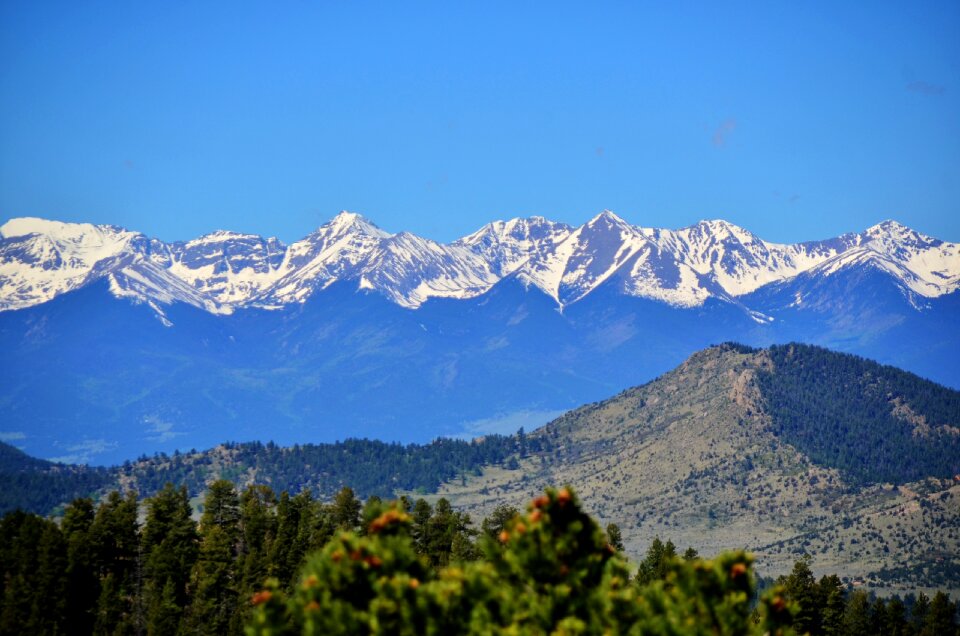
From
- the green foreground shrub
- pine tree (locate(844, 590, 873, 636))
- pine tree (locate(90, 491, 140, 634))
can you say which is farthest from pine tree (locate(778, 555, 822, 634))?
the green foreground shrub

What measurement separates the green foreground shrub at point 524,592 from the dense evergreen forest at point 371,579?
53mm

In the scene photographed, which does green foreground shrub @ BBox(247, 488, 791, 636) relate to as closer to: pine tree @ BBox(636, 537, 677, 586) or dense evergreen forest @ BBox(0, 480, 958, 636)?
dense evergreen forest @ BBox(0, 480, 958, 636)

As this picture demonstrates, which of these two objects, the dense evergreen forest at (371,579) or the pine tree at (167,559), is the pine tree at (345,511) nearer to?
the dense evergreen forest at (371,579)

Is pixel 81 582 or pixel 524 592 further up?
pixel 81 582

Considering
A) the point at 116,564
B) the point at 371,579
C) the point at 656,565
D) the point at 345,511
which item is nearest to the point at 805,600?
the point at 656,565

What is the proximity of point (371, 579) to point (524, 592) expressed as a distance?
5977 mm

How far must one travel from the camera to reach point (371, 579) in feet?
150

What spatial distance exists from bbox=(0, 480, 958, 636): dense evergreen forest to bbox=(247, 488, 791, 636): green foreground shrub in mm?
53

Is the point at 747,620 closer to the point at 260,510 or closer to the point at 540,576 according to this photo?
the point at 540,576

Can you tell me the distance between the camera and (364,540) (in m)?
47.6

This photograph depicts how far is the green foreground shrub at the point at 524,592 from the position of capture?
44.8 metres

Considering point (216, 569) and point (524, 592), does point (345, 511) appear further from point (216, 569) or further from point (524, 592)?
point (524, 592)

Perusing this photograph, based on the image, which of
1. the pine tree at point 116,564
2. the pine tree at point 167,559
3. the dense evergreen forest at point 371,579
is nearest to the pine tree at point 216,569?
the dense evergreen forest at point 371,579

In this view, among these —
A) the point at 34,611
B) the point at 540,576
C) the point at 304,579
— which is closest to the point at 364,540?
the point at 304,579
